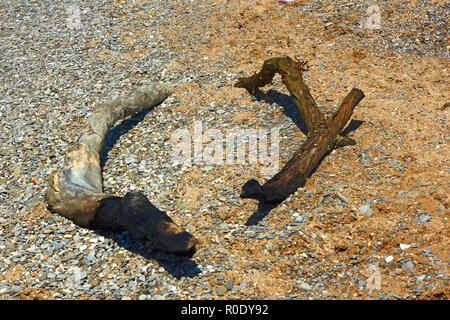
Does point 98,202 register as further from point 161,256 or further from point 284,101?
point 284,101

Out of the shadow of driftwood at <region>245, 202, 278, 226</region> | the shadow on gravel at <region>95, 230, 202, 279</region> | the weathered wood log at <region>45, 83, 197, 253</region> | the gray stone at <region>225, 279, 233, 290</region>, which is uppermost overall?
the weathered wood log at <region>45, 83, 197, 253</region>

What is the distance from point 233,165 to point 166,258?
2.35 m

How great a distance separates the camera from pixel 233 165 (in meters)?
7.91

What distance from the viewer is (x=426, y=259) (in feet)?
18.8

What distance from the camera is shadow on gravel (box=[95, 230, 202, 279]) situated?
5.96m

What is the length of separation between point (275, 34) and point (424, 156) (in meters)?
5.22

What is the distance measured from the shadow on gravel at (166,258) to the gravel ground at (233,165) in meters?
0.02

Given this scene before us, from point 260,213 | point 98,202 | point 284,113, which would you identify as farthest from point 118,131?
point 260,213

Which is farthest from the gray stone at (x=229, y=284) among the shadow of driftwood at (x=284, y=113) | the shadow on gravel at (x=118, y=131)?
the shadow on gravel at (x=118, y=131)

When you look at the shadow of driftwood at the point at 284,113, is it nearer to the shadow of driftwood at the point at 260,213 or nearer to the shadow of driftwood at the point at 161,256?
the shadow of driftwood at the point at 260,213

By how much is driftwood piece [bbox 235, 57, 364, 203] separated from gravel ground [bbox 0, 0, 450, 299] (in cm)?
24

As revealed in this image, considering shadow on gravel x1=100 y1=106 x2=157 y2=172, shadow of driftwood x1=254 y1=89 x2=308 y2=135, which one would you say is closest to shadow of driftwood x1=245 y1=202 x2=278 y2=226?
shadow of driftwood x1=254 y1=89 x2=308 y2=135

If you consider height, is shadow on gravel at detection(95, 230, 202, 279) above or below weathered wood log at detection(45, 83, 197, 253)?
below

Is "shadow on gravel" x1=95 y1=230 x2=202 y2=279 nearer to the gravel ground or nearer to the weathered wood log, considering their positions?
the gravel ground
